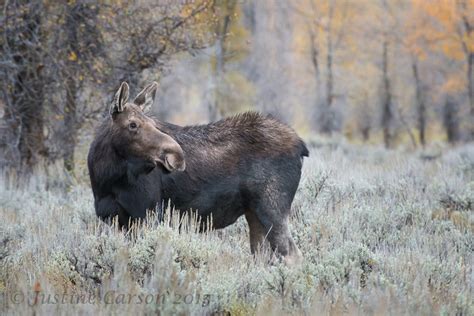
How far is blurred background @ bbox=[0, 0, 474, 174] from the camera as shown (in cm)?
1220

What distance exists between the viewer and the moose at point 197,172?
6504 millimetres

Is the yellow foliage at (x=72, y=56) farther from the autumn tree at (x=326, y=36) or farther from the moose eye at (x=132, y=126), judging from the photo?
the autumn tree at (x=326, y=36)

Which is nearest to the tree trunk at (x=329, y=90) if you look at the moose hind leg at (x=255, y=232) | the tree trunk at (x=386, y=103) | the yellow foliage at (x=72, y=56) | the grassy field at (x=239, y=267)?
the tree trunk at (x=386, y=103)

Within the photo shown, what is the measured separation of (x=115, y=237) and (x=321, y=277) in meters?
1.90

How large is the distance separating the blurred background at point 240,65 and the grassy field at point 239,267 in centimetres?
183

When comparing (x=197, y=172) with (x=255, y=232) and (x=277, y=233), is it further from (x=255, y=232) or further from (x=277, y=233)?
(x=277, y=233)

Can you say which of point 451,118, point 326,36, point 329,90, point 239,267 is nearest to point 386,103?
point 329,90

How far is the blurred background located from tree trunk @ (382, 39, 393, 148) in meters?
0.11

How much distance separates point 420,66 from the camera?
3011 cm

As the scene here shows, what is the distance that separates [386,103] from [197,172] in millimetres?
25992

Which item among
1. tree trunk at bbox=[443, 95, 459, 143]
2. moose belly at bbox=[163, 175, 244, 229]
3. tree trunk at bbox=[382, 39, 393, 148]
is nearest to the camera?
moose belly at bbox=[163, 175, 244, 229]

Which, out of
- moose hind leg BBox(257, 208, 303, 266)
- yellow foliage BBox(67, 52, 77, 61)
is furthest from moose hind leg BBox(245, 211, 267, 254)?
yellow foliage BBox(67, 52, 77, 61)

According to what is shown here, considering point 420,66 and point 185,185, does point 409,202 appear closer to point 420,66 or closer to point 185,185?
point 185,185

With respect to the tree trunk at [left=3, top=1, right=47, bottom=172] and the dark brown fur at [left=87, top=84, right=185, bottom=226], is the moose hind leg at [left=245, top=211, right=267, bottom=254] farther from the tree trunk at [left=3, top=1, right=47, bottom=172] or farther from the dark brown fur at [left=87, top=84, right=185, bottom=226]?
the tree trunk at [left=3, top=1, right=47, bottom=172]
